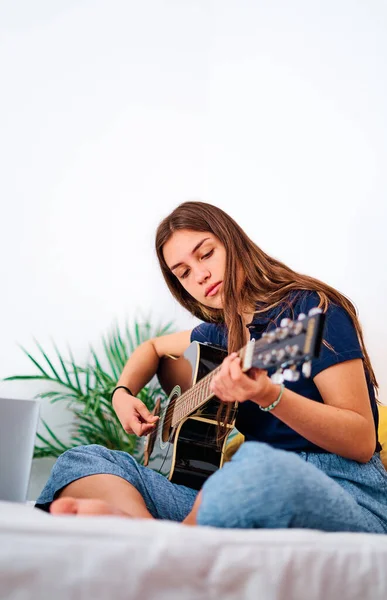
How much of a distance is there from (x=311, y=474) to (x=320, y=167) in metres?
1.84

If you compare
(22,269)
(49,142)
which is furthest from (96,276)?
(49,142)

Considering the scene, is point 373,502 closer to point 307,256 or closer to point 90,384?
point 307,256

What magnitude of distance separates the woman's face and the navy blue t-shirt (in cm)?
16

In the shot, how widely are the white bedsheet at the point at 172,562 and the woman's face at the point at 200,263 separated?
30.5 inches

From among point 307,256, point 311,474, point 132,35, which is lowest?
point 311,474

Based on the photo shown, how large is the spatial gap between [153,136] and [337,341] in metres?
1.95

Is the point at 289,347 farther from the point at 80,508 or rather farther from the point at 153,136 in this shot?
the point at 153,136

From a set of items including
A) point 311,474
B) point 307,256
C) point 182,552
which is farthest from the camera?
point 307,256

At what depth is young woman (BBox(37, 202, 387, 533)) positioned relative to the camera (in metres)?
0.89

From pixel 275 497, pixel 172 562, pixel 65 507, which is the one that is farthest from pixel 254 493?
pixel 65 507

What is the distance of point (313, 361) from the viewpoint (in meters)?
1.24

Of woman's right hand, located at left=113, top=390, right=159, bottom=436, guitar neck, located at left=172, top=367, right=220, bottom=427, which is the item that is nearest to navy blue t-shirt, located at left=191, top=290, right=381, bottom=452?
guitar neck, located at left=172, top=367, right=220, bottom=427

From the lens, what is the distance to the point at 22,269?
2.76 m

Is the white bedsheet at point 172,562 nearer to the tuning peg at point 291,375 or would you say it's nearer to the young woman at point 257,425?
the young woman at point 257,425
